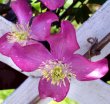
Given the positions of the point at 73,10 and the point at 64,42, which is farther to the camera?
the point at 73,10

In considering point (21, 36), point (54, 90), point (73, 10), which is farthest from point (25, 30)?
point (73, 10)

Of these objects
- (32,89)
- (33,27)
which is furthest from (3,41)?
(32,89)

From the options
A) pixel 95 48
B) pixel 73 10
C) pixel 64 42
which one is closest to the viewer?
pixel 64 42

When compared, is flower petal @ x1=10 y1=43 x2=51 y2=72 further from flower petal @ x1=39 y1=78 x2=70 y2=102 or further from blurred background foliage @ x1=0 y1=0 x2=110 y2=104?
blurred background foliage @ x1=0 y1=0 x2=110 y2=104

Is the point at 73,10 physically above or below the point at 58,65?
below

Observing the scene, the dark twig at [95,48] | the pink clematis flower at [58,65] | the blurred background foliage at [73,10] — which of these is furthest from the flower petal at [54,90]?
the blurred background foliage at [73,10]

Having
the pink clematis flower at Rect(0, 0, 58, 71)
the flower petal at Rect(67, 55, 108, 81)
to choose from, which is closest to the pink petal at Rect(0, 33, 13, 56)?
the pink clematis flower at Rect(0, 0, 58, 71)

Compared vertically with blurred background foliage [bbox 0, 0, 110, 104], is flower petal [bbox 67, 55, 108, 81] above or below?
above

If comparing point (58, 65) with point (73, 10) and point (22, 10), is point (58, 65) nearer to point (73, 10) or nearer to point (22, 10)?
point (22, 10)
